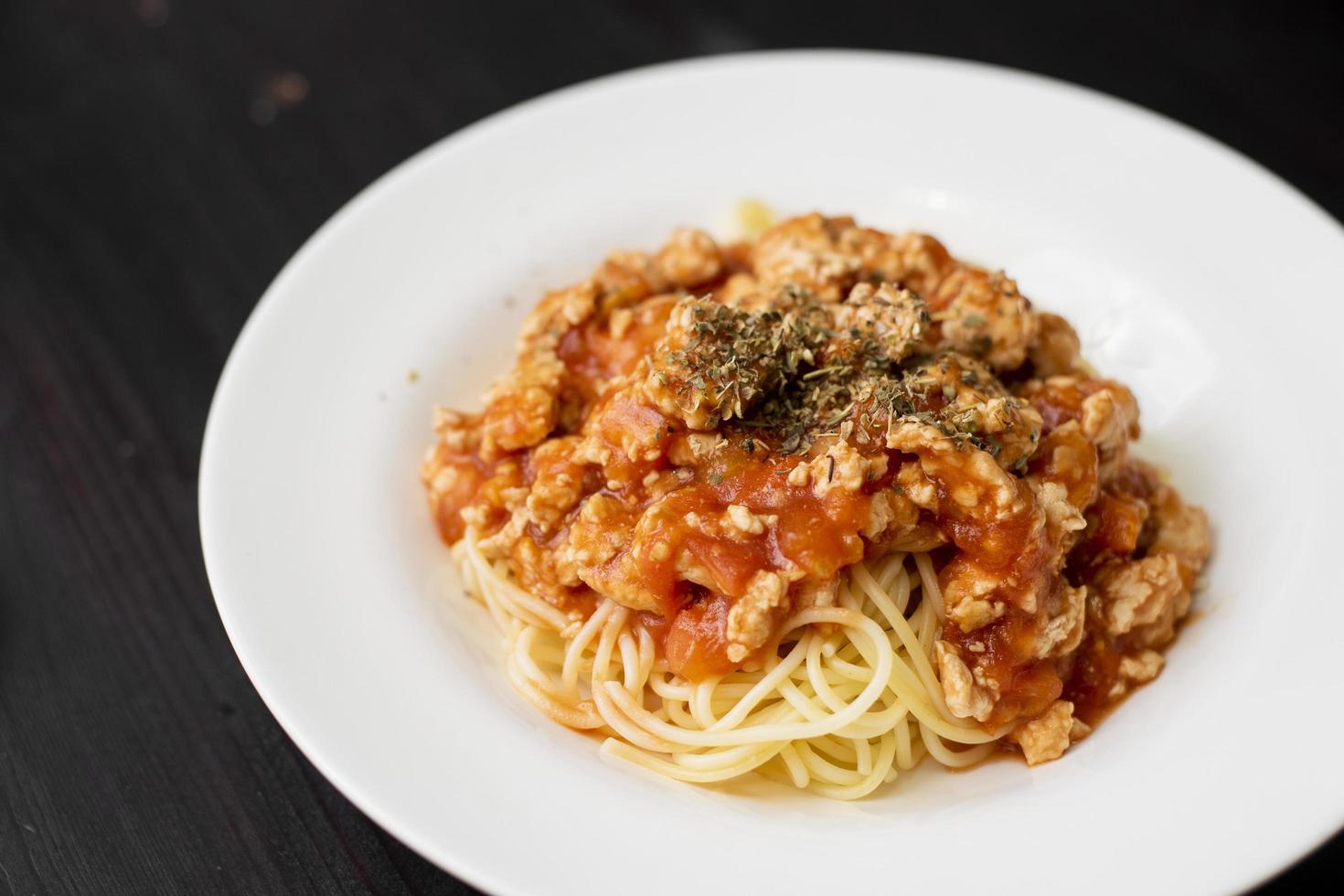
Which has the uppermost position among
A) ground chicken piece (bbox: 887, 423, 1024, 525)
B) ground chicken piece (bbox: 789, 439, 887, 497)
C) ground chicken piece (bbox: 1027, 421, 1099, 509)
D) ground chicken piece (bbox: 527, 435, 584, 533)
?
ground chicken piece (bbox: 1027, 421, 1099, 509)

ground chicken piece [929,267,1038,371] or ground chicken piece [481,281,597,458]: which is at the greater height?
ground chicken piece [929,267,1038,371]

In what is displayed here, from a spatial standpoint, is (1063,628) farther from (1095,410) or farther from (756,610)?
(756,610)

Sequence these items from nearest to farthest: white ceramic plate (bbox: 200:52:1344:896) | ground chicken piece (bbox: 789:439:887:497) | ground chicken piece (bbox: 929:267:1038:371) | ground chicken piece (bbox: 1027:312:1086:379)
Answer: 1. white ceramic plate (bbox: 200:52:1344:896)
2. ground chicken piece (bbox: 789:439:887:497)
3. ground chicken piece (bbox: 929:267:1038:371)
4. ground chicken piece (bbox: 1027:312:1086:379)

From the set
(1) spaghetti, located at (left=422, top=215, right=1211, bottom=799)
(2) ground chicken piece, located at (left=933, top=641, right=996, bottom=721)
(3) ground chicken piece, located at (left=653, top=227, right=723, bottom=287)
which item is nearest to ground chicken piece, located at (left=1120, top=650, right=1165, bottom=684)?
(1) spaghetti, located at (left=422, top=215, right=1211, bottom=799)

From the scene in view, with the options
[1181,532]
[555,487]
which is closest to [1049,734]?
[1181,532]

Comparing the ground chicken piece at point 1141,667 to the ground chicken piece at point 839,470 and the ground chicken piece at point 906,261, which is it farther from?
the ground chicken piece at point 906,261

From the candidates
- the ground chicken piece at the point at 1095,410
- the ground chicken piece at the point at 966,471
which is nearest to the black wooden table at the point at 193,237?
the ground chicken piece at the point at 966,471

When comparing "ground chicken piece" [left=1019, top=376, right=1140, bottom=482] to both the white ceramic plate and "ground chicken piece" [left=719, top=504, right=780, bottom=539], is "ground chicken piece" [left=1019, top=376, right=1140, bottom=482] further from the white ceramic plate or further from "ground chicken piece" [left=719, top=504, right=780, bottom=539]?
"ground chicken piece" [left=719, top=504, right=780, bottom=539]
